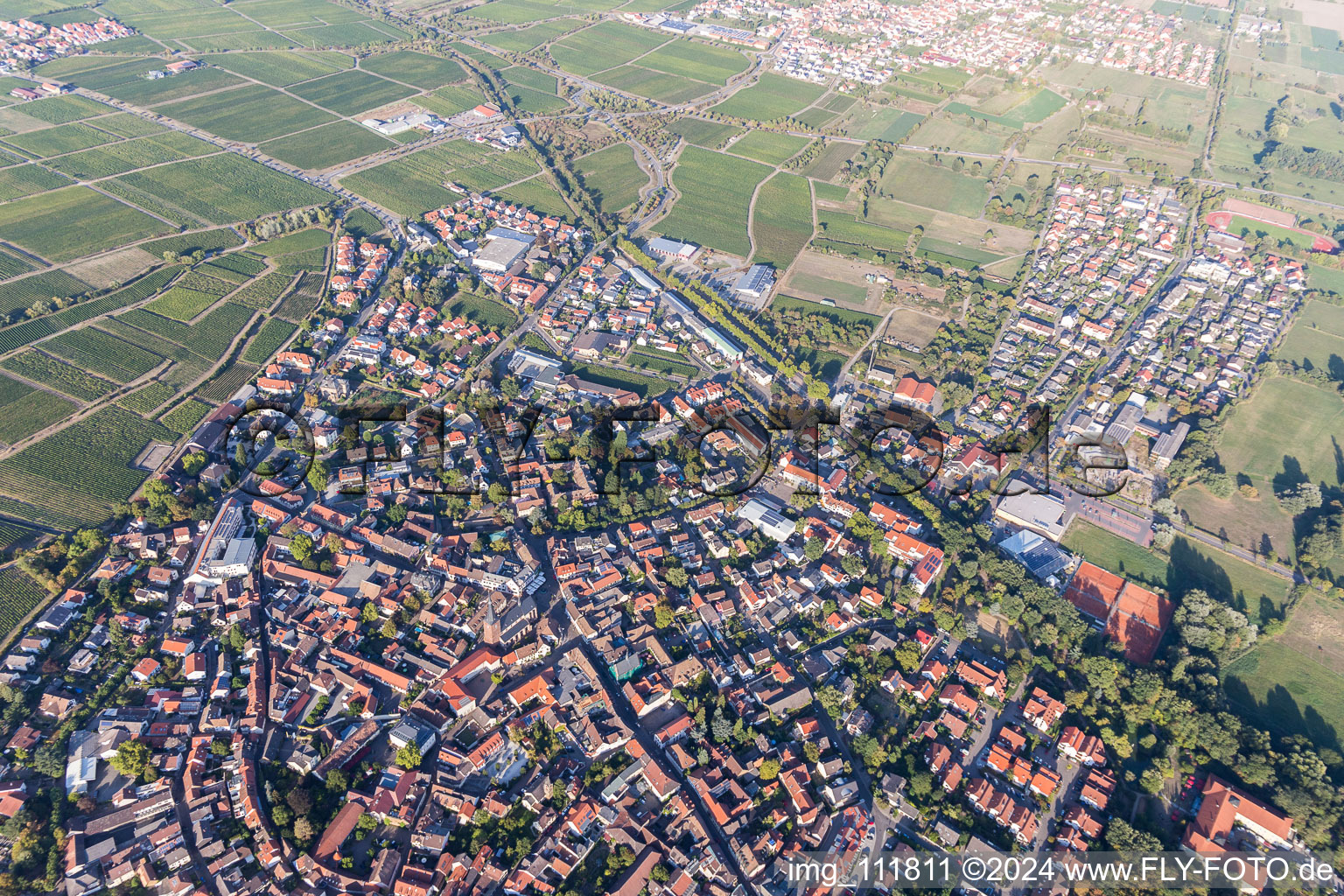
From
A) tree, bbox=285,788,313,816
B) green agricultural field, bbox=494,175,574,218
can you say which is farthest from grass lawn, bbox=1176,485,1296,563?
green agricultural field, bbox=494,175,574,218

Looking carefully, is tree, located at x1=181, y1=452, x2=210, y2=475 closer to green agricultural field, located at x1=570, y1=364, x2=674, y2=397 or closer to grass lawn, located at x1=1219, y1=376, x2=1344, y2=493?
green agricultural field, located at x1=570, y1=364, x2=674, y2=397

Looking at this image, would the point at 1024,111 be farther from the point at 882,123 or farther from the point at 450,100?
the point at 450,100

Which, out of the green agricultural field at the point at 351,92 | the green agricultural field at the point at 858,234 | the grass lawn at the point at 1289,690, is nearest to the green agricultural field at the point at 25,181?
the green agricultural field at the point at 351,92

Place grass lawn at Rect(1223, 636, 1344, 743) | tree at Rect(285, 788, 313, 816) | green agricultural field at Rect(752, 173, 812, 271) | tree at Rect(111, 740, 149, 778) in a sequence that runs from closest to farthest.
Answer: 1. tree at Rect(285, 788, 313, 816)
2. tree at Rect(111, 740, 149, 778)
3. grass lawn at Rect(1223, 636, 1344, 743)
4. green agricultural field at Rect(752, 173, 812, 271)

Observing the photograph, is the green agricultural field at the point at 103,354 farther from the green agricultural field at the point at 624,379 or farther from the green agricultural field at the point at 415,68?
the green agricultural field at the point at 415,68

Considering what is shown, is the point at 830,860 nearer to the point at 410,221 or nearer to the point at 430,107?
the point at 410,221

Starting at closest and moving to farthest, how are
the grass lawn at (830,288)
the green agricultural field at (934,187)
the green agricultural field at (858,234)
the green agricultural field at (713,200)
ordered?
the grass lawn at (830,288)
the green agricultural field at (713,200)
the green agricultural field at (858,234)
the green agricultural field at (934,187)
